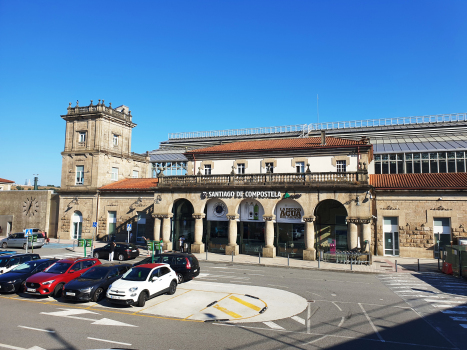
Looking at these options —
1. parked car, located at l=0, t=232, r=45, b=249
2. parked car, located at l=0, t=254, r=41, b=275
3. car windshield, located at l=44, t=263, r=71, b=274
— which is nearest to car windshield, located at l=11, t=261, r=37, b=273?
car windshield, located at l=44, t=263, r=71, b=274

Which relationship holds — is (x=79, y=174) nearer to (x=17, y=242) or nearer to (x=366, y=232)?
(x=17, y=242)

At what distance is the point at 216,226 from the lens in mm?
34250

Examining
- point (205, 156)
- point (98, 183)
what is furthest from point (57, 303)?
point (98, 183)

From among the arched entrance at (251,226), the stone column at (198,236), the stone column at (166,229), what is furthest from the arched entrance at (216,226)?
the stone column at (166,229)

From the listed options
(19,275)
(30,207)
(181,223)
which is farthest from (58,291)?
(30,207)

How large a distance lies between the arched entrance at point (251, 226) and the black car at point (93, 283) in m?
16.1

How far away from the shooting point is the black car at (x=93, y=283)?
1451 cm

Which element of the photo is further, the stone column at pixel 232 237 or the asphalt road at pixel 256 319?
the stone column at pixel 232 237

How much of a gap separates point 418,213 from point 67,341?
102ft

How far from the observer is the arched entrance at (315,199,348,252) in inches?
1208

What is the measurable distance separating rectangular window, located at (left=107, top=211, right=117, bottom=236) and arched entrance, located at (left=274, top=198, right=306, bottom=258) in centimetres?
2146

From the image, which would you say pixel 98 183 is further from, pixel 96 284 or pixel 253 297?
pixel 253 297

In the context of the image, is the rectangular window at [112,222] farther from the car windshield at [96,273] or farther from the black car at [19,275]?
the car windshield at [96,273]

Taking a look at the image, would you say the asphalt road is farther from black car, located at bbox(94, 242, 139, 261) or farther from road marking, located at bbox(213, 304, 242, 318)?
black car, located at bbox(94, 242, 139, 261)
